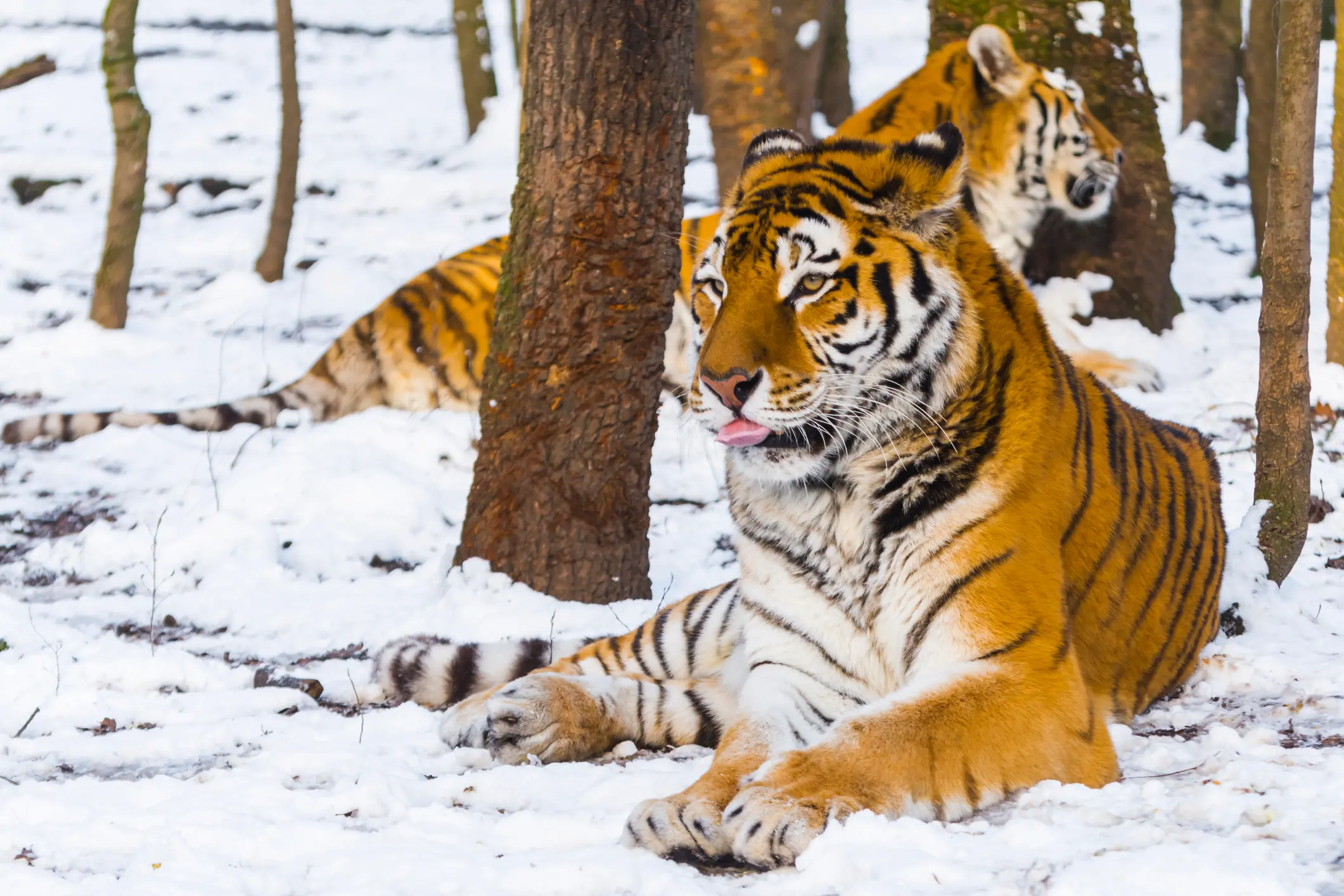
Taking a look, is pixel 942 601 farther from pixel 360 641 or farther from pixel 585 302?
pixel 360 641

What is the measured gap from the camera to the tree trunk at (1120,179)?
7.05 m

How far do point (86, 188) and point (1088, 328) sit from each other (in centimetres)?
1028

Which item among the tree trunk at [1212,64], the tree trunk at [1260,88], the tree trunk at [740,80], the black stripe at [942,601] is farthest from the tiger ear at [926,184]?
the tree trunk at [1212,64]

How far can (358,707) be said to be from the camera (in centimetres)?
351

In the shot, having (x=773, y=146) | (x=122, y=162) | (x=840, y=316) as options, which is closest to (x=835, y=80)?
(x=122, y=162)

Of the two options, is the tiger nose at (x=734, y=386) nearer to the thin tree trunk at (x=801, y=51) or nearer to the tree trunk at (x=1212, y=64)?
the thin tree trunk at (x=801, y=51)

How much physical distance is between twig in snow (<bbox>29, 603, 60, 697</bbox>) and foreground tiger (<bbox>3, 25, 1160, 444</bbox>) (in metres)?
2.68

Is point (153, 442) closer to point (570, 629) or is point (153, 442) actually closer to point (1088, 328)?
point (570, 629)

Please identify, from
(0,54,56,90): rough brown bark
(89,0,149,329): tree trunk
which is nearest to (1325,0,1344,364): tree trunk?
(0,54,56,90): rough brown bark

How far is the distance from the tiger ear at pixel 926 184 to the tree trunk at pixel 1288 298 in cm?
115

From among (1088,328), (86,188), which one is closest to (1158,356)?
(1088,328)

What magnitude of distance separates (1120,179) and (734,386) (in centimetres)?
502

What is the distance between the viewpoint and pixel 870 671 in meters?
2.87

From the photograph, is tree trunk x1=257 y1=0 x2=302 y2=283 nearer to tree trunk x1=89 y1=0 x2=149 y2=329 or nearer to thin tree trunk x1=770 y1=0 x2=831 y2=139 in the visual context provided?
tree trunk x1=89 y1=0 x2=149 y2=329
